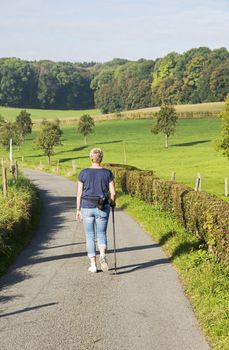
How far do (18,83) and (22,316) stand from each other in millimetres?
182741

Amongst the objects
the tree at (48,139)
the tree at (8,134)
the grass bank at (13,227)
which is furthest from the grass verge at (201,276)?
the tree at (8,134)

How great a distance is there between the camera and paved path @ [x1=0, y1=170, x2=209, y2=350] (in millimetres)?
5758

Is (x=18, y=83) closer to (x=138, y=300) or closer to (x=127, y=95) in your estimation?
(x=127, y=95)

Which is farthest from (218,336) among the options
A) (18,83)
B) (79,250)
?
(18,83)

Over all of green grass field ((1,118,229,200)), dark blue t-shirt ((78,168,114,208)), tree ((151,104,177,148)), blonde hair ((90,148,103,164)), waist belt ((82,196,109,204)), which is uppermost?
tree ((151,104,177,148))

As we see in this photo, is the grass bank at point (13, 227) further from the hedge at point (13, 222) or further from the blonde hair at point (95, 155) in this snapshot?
the blonde hair at point (95, 155)

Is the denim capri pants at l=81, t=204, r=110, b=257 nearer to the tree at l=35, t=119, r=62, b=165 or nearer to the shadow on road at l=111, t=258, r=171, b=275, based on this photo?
the shadow on road at l=111, t=258, r=171, b=275

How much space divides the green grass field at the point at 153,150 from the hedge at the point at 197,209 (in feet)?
63.2

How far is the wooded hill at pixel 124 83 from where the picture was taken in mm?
144625

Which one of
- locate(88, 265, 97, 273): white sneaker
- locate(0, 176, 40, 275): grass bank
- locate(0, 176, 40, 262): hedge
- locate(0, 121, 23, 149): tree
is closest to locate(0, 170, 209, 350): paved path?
locate(88, 265, 97, 273): white sneaker

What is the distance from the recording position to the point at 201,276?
26.9ft

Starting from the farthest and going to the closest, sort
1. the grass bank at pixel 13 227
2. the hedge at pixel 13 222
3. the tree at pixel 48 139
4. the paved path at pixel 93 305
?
the tree at pixel 48 139 < the hedge at pixel 13 222 < the grass bank at pixel 13 227 < the paved path at pixel 93 305

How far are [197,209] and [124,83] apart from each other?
15561 cm

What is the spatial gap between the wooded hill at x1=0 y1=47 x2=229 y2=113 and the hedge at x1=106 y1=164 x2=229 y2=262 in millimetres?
123471
